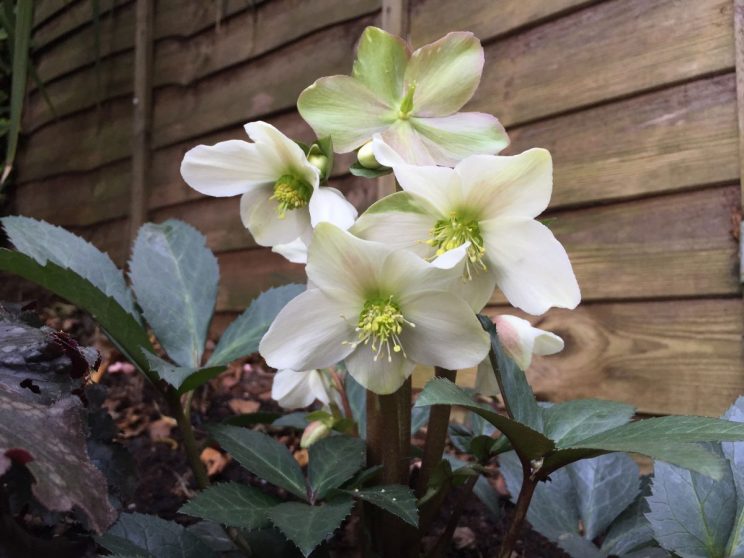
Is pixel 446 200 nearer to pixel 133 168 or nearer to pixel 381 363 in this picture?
pixel 381 363

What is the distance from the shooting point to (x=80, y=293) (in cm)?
56

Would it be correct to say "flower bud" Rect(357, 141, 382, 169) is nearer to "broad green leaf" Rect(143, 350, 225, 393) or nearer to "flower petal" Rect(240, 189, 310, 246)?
"flower petal" Rect(240, 189, 310, 246)

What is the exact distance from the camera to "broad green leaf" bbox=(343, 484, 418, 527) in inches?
19.3

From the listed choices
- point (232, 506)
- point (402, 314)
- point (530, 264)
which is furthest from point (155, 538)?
point (530, 264)

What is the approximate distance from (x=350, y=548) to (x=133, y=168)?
1.90m

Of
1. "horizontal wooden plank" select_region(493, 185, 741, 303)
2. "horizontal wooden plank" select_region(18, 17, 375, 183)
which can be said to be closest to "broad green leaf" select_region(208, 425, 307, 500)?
"horizontal wooden plank" select_region(493, 185, 741, 303)

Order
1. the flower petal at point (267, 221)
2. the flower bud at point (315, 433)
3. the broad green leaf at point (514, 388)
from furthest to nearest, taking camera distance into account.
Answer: the flower bud at point (315, 433) < the flower petal at point (267, 221) < the broad green leaf at point (514, 388)

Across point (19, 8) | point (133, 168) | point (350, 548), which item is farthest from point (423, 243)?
point (133, 168)

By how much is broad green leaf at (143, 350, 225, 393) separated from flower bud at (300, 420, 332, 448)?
0.47 ft

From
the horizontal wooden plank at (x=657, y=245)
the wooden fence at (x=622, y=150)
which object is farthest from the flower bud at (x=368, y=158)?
the horizontal wooden plank at (x=657, y=245)

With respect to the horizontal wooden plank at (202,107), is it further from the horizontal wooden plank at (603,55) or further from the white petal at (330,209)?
the white petal at (330,209)

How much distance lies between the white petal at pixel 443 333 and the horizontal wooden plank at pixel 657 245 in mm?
801

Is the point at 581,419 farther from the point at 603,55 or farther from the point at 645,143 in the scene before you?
the point at 603,55

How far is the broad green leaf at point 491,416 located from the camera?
40cm
